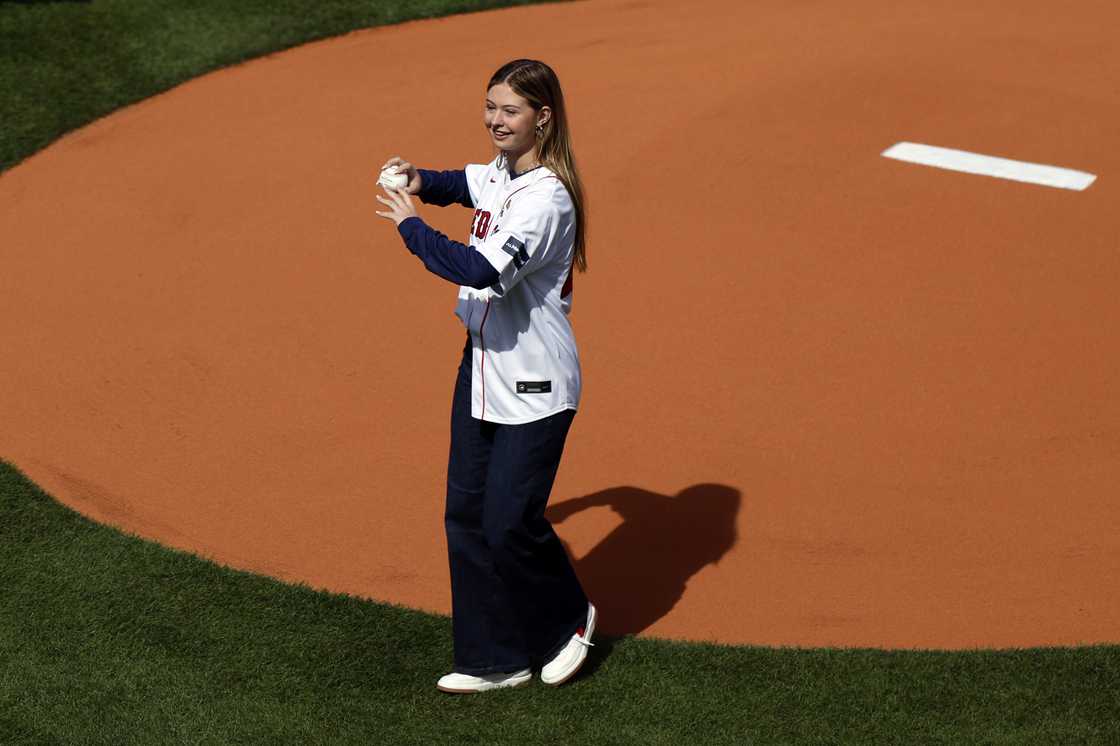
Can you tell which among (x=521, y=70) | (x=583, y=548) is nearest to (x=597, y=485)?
(x=583, y=548)

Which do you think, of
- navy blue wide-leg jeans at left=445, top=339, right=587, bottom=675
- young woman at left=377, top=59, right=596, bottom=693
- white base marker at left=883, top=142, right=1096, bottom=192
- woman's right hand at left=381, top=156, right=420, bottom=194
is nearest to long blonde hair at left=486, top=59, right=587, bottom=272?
young woman at left=377, top=59, right=596, bottom=693

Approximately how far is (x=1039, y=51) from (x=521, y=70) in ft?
27.6

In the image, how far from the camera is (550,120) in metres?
5.30

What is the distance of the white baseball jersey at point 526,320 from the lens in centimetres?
528

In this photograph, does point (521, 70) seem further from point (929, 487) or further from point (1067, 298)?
point (1067, 298)

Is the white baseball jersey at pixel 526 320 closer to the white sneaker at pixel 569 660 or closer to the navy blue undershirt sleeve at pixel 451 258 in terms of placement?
the navy blue undershirt sleeve at pixel 451 258

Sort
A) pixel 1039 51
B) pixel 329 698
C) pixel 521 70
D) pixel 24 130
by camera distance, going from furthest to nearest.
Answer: pixel 1039 51 < pixel 24 130 < pixel 329 698 < pixel 521 70

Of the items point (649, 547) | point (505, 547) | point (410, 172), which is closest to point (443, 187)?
point (410, 172)

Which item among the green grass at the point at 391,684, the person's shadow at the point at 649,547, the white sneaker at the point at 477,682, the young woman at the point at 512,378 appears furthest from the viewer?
the person's shadow at the point at 649,547

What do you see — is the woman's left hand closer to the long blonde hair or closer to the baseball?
the baseball

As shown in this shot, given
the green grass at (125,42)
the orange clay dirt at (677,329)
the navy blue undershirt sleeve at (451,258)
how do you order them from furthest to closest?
the green grass at (125,42)
the orange clay dirt at (677,329)
the navy blue undershirt sleeve at (451,258)

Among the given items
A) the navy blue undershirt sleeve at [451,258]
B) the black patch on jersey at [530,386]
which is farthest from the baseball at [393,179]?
the black patch on jersey at [530,386]

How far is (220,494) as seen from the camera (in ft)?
24.4

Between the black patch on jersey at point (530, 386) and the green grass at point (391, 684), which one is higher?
the black patch on jersey at point (530, 386)
